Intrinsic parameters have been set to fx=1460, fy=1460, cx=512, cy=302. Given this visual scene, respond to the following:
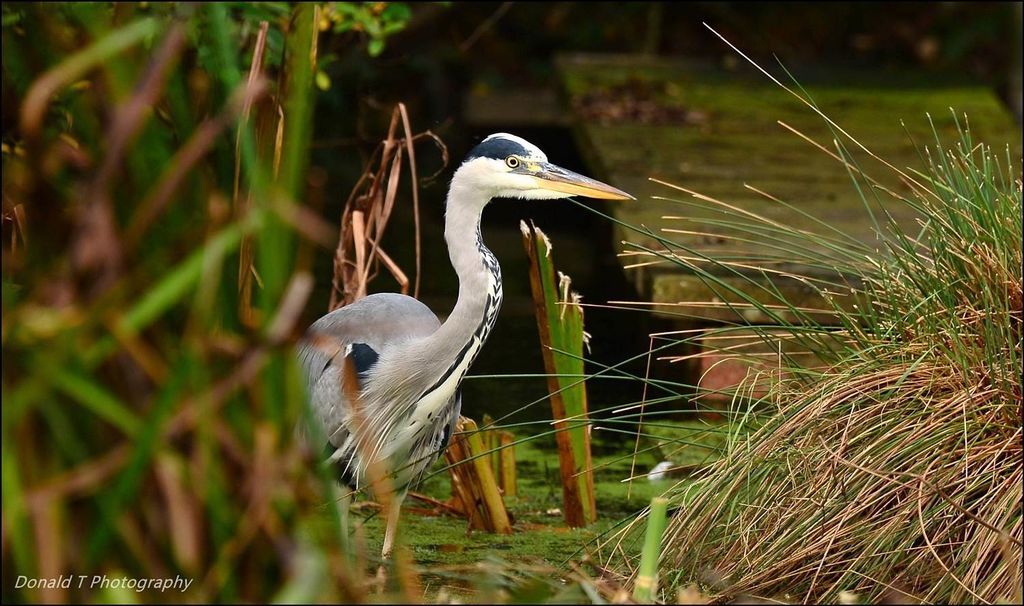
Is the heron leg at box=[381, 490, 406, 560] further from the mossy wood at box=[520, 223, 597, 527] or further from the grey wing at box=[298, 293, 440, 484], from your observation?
the mossy wood at box=[520, 223, 597, 527]

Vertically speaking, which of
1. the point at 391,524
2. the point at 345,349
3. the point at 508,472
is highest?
the point at 345,349

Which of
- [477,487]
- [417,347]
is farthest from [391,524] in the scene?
[417,347]

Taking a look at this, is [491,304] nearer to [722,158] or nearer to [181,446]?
[181,446]

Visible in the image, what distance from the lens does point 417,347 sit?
3.57m

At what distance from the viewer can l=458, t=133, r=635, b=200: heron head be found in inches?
141

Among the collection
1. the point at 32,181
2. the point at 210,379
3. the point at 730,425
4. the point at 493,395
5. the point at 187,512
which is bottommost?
the point at 493,395

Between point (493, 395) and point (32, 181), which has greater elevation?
point (32, 181)

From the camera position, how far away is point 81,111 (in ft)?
5.74

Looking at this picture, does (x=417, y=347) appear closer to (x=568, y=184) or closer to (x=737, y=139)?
(x=568, y=184)

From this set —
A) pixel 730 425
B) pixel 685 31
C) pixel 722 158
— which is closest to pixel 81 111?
pixel 730 425

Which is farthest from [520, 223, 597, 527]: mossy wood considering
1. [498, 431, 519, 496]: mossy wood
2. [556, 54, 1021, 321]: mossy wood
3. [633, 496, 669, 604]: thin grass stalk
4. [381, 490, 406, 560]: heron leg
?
[633, 496, 669, 604]: thin grass stalk

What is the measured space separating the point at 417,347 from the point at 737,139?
4.07 metres

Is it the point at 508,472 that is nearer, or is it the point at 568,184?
the point at 568,184

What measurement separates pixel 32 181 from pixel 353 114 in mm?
8620
